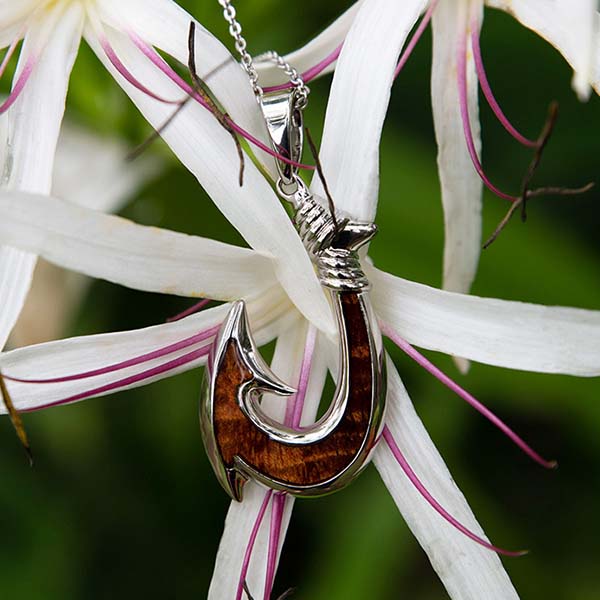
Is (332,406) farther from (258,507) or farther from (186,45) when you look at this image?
(186,45)

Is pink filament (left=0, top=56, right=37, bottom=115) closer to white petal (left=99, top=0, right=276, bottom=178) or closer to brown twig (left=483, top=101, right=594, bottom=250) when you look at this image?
white petal (left=99, top=0, right=276, bottom=178)

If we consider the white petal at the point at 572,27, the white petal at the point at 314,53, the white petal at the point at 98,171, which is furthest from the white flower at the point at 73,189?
the white petal at the point at 572,27

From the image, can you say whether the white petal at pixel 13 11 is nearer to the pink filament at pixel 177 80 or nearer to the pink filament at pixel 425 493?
the pink filament at pixel 177 80

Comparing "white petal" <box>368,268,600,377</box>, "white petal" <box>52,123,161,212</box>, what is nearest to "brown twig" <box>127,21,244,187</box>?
"white petal" <box>368,268,600,377</box>

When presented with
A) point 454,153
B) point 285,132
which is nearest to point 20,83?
point 285,132

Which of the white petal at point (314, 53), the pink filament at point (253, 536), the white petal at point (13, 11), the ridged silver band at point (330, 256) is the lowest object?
the pink filament at point (253, 536)
